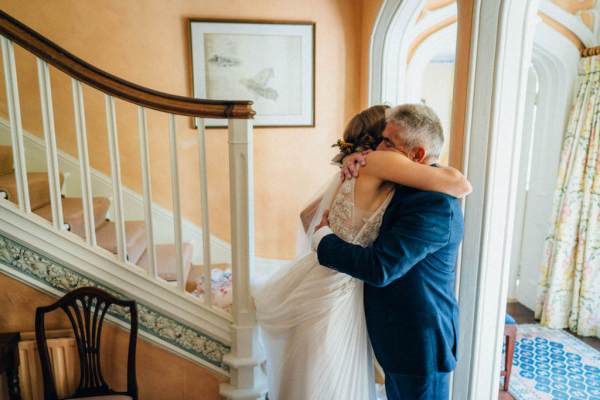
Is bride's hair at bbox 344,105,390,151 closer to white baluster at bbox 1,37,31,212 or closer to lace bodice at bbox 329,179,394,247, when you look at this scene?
lace bodice at bbox 329,179,394,247

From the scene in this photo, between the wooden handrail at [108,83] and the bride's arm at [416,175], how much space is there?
0.69 metres

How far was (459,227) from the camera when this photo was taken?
1369 mm

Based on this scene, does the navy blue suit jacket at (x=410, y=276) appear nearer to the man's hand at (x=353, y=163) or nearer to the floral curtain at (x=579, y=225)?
the man's hand at (x=353, y=163)

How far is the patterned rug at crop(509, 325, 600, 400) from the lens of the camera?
8.61 ft

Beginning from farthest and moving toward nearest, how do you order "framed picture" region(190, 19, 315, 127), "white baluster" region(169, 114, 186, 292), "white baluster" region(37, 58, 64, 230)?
"framed picture" region(190, 19, 315, 127), "white baluster" region(169, 114, 186, 292), "white baluster" region(37, 58, 64, 230)

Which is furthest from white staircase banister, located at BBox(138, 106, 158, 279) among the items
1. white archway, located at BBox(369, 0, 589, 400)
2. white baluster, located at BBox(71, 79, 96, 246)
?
white archway, located at BBox(369, 0, 589, 400)

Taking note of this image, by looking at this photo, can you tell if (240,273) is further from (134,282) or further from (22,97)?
(22,97)

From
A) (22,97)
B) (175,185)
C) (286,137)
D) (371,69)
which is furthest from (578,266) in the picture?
(22,97)

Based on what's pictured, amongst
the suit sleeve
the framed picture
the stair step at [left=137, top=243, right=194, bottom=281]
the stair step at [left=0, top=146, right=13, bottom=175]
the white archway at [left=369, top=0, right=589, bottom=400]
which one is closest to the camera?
the suit sleeve

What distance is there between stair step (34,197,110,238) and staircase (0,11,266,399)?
0.27 meters

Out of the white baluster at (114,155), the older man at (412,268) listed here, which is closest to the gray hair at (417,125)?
the older man at (412,268)

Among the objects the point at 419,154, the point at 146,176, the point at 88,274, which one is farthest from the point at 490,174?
the point at 88,274

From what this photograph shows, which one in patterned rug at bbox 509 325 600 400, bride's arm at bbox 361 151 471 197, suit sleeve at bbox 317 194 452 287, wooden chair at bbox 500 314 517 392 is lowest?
patterned rug at bbox 509 325 600 400

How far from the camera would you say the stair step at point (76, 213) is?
226 centimetres
